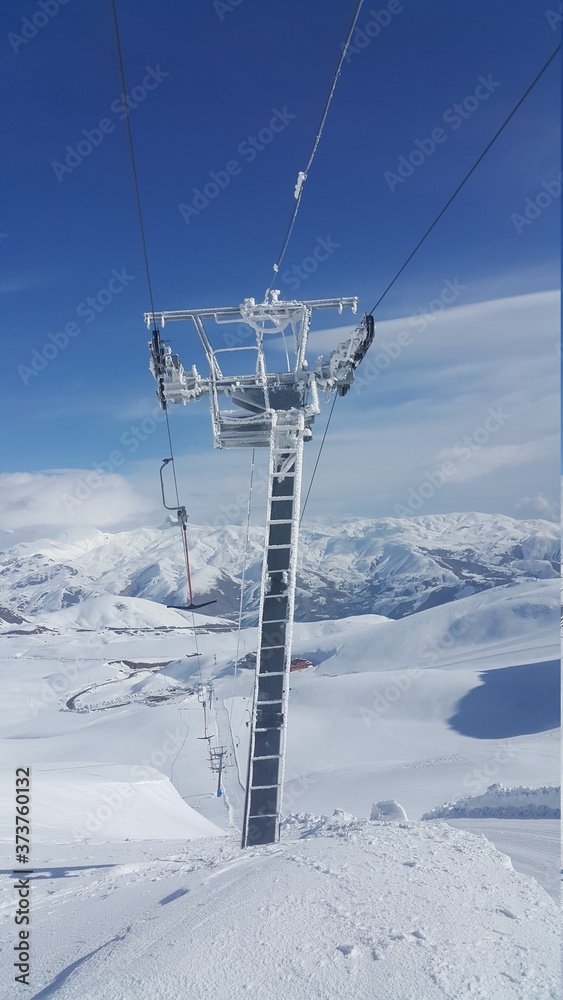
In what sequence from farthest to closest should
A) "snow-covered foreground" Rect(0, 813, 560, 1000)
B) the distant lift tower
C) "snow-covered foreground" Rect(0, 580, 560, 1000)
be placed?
the distant lift tower
"snow-covered foreground" Rect(0, 580, 560, 1000)
"snow-covered foreground" Rect(0, 813, 560, 1000)

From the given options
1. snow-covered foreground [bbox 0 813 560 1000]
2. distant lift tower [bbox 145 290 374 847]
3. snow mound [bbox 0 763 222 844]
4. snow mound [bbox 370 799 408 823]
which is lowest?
snow mound [bbox 0 763 222 844]

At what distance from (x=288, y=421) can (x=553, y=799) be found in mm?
10518

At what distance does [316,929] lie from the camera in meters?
5.33

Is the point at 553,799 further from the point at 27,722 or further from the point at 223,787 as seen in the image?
the point at 27,722

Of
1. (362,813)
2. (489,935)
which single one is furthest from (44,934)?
(362,813)

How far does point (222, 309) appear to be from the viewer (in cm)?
1126

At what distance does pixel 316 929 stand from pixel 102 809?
502 inches

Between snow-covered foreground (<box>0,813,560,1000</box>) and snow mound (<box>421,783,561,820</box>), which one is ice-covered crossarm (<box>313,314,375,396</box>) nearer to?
snow-covered foreground (<box>0,813,560,1000</box>)

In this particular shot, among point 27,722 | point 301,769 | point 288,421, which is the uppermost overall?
point 288,421

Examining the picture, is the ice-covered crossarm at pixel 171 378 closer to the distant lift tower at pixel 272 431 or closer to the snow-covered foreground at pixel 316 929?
the distant lift tower at pixel 272 431

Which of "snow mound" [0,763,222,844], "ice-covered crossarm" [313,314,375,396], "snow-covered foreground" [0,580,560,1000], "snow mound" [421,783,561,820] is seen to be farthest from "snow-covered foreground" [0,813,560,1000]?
"ice-covered crossarm" [313,314,375,396]

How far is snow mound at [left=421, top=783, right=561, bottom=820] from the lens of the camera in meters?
12.5

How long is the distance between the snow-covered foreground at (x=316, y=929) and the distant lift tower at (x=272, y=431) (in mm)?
2646

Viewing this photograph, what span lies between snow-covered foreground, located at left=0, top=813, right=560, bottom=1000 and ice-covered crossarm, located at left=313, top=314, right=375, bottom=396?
8.43m
